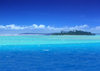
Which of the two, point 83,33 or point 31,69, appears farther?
point 83,33

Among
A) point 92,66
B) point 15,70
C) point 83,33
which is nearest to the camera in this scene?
point 15,70

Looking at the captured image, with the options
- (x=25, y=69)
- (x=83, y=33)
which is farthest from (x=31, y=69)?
(x=83, y=33)

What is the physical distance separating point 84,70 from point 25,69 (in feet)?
4.37

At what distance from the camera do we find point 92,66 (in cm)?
464

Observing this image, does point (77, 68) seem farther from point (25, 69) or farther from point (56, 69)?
point (25, 69)

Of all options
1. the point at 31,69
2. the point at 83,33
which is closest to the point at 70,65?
the point at 31,69

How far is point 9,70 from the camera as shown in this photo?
4270 mm

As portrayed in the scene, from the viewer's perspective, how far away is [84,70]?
4.30m

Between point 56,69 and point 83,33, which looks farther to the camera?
point 83,33

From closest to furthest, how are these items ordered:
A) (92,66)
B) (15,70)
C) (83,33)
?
(15,70), (92,66), (83,33)

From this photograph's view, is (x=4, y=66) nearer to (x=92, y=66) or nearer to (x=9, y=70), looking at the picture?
(x=9, y=70)

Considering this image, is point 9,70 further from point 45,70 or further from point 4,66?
point 45,70

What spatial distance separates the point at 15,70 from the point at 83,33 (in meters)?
22.2

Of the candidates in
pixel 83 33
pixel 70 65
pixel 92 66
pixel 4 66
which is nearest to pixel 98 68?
pixel 92 66
